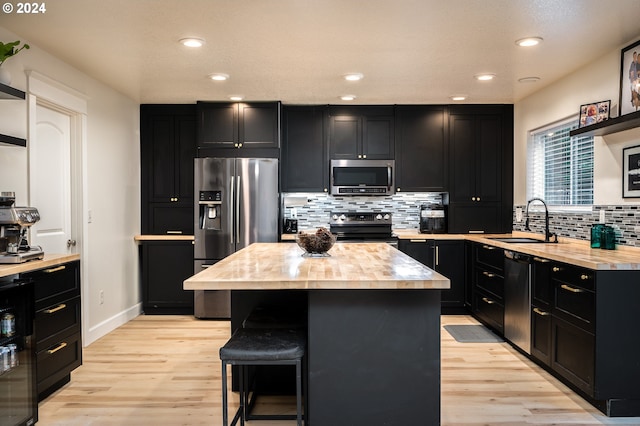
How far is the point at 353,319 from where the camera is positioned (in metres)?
2.28

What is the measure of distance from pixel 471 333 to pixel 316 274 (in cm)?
292

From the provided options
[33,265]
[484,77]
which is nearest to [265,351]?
[33,265]

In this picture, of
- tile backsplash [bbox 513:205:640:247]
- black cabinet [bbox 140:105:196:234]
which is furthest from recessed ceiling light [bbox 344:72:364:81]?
tile backsplash [bbox 513:205:640:247]

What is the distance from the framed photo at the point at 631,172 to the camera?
3.43 m

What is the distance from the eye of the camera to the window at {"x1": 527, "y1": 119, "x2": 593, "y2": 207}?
423 cm

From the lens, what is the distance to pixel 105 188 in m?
4.74

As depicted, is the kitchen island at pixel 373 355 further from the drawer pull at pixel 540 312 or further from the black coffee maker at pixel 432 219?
the black coffee maker at pixel 432 219

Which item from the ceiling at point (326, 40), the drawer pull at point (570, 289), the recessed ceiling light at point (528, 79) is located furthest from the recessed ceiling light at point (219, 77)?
the drawer pull at point (570, 289)

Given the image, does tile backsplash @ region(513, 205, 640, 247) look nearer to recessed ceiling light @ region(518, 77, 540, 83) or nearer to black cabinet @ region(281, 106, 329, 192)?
recessed ceiling light @ region(518, 77, 540, 83)

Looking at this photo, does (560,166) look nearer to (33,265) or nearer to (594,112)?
(594,112)

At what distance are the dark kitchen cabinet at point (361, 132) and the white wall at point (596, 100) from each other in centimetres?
158

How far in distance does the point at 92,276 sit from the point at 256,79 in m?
2.32

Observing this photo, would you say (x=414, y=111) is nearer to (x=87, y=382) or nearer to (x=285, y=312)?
(x=285, y=312)

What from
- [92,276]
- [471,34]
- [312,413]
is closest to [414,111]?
[471,34]
